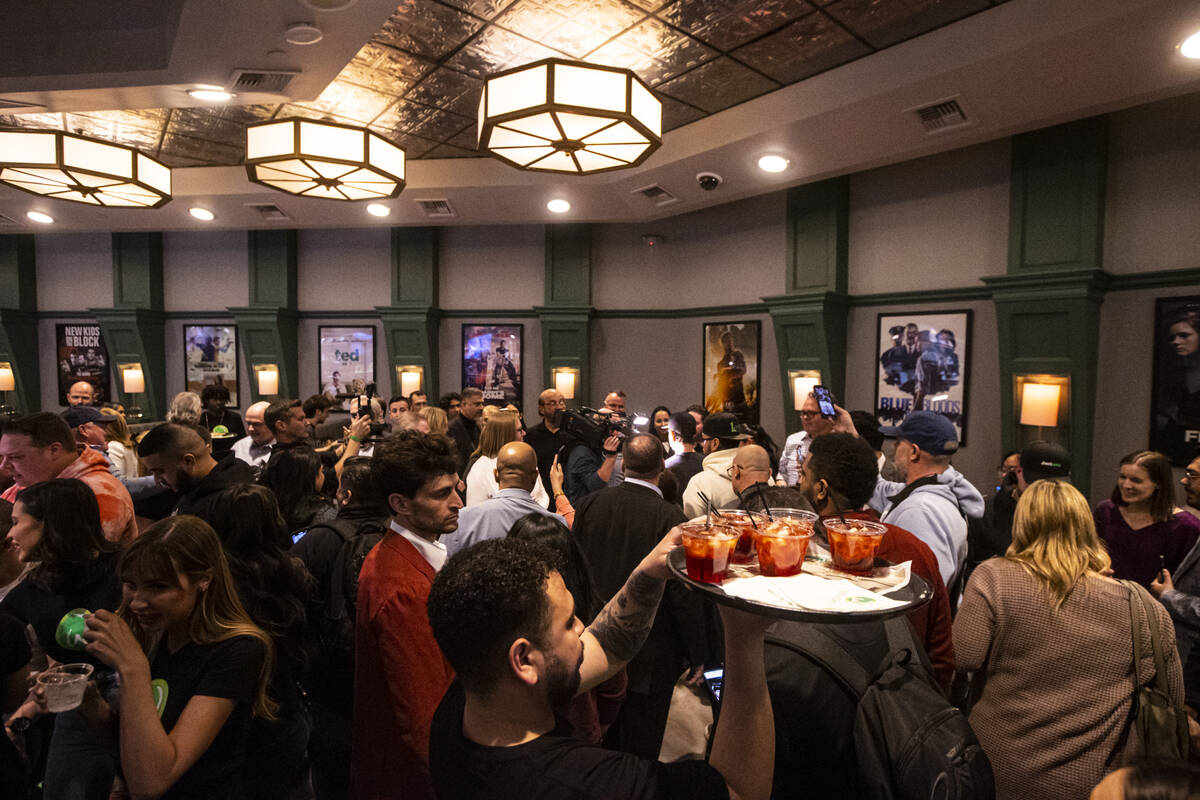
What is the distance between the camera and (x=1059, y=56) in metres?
4.37

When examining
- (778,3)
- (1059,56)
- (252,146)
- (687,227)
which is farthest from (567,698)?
(687,227)

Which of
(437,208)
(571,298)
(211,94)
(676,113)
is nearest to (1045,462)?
(676,113)

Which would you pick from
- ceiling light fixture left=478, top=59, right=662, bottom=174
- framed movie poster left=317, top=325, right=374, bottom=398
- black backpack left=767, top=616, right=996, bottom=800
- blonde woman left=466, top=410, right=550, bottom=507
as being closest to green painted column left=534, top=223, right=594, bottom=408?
framed movie poster left=317, top=325, right=374, bottom=398

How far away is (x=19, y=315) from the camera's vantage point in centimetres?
1073

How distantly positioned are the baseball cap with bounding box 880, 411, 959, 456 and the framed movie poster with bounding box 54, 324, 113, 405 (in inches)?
500

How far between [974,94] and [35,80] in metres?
6.83

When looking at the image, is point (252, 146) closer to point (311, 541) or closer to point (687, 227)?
point (311, 541)

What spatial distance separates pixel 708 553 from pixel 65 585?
7.20 feet

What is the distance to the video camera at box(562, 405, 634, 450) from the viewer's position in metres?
4.22

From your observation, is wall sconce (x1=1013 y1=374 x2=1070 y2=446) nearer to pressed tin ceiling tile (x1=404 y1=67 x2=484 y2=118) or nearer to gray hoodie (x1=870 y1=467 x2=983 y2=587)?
gray hoodie (x1=870 y1=467 x2=983 y2=587)

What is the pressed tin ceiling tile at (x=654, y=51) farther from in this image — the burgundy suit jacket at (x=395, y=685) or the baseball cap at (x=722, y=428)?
the burgundy suit jacket at (x=395, y=685)

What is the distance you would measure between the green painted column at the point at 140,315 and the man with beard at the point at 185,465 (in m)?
9.30

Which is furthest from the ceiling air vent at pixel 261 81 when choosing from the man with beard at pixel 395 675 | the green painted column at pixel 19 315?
the green painted column at pixel 19 315

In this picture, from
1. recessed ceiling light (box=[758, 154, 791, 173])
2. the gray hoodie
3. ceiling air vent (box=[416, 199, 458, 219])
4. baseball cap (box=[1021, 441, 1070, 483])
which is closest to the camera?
the gray hoodie
